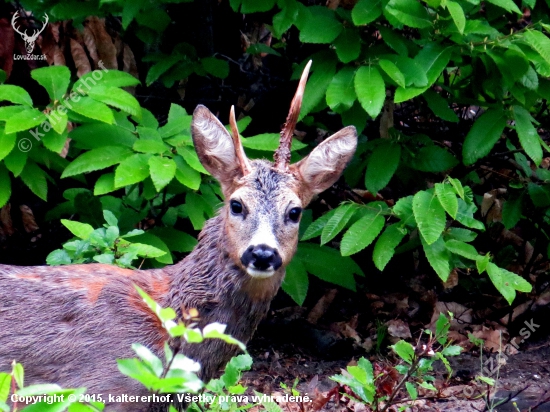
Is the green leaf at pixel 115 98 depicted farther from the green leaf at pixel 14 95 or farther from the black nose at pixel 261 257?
the black nose at pixel 261 257

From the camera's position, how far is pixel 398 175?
677 centimetres

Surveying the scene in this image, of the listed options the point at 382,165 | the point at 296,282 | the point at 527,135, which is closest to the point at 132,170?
the point at 296,282

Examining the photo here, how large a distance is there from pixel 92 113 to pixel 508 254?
3.67m

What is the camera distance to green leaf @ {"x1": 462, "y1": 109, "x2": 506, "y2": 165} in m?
6.16

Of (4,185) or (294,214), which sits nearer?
(294,214)

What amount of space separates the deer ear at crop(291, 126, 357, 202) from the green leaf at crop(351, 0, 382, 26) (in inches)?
32.4

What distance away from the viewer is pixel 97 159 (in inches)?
220

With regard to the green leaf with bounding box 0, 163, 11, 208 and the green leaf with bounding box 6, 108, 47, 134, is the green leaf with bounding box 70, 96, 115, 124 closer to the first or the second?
the green leaf with bounding box 6, 108, 47, 134

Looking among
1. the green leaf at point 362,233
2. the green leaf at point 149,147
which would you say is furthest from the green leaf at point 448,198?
the green leaf at point 149,147

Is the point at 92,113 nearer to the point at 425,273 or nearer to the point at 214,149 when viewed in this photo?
the point at 214,149

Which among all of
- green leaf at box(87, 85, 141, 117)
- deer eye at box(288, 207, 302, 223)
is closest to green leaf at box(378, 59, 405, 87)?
deer eye at box(288, 207, 302, 223)

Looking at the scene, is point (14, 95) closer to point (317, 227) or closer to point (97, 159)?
point (97, 159)

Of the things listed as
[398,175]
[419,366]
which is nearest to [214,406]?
[419,366]

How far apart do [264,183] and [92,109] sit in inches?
55.0
